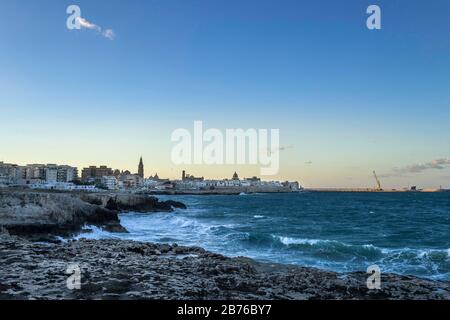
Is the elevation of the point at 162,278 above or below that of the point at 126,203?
above

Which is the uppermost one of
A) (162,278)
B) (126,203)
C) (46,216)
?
(46,216)

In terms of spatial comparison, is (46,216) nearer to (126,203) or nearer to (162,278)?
(162,278)

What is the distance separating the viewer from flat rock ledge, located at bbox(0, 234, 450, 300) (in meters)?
12.8

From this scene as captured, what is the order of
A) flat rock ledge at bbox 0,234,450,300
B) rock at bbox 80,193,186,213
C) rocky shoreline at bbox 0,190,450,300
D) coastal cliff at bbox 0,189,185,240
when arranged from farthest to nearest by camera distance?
1. rock at bbox 80,193,186,213
2. coastal cliff at bbox 0,189,185,240
3. rocky shoreline at bbox 0,190,450,300
4. flat rock ledge at bbox 0,234,450,300

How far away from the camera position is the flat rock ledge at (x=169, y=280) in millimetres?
12844

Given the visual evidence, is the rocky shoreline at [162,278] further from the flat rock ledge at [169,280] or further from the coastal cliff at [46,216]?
the coastal cliff at [46,216]

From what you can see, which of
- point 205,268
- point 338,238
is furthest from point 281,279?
point 338,238

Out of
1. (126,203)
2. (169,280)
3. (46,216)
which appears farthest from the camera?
(126,203)

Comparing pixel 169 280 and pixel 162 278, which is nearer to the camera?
pixel 169 280

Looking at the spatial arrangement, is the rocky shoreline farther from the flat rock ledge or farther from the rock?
the rock

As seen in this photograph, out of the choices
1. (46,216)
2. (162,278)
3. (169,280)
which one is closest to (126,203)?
(46,216)

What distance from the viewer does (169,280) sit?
1477 centimetres

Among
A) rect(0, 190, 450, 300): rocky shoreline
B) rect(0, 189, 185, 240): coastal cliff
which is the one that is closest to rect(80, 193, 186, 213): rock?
rect(0, 189, 185, 240): coastal cliff
